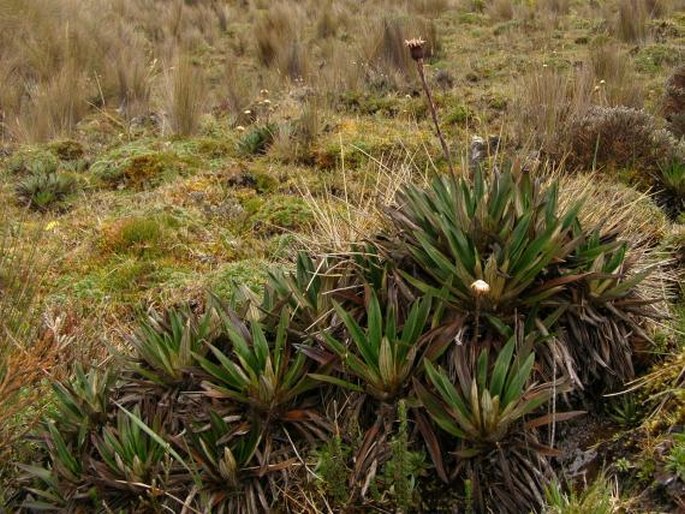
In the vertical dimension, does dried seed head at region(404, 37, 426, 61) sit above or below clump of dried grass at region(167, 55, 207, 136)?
above

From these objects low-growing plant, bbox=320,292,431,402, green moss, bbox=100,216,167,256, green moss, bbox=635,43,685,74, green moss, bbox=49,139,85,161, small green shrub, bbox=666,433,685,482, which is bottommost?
green moss, bbox=635,43,685,74

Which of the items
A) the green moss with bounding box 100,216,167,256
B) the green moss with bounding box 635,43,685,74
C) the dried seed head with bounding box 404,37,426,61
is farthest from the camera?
the green moss with bounding box 635,43,685,74

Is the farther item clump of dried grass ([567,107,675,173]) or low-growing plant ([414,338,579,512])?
clump of dried grass ([567,107,675,173])

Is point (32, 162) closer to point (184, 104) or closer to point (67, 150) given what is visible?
point (67, 150)

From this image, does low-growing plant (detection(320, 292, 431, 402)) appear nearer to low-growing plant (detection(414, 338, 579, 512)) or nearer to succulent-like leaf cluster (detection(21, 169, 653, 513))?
succulent-like leaf cluster (detection(21, 169, 653, 513))

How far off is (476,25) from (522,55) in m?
3.04

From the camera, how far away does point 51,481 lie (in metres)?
2.76

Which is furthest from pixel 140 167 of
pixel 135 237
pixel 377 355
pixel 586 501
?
pixel 586 501

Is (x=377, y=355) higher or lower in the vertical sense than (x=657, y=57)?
higher

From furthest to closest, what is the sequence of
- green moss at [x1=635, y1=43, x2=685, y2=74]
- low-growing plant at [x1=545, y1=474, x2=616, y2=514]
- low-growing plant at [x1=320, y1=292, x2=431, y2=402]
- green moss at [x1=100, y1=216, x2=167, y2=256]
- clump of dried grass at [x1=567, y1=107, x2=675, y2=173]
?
green moss at [x1=635, y1=43, x2=685, y2=74] < clump of dried grass at [x1=567, y1=107, x2=675, y2=173] < green moss at [x1=100, y1=216, x2=167, y2=256] < low-growing plant at [x1=320, y1=292, x2=431, y2=402] < low-growing plant at [x1=545, y1=474, x2=616, y2=514]

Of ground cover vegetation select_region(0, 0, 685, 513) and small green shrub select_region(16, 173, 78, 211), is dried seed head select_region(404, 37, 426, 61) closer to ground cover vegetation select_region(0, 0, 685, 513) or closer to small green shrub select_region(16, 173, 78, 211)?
ground cover vegetation select_region(0, 0, 685, 513)

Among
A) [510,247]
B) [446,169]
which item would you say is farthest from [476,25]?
[510,247]

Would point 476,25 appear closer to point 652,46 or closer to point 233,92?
point 652,46

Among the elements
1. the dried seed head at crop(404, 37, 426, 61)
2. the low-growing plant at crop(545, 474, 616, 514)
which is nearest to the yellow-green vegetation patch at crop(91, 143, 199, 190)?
the dried seed head at crop(404, 37, 426, 61)
